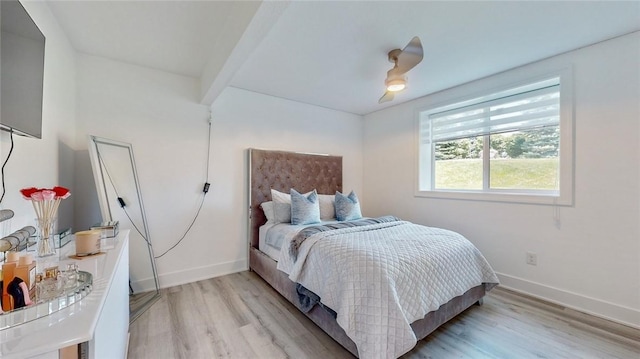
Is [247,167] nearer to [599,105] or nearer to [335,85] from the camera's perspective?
[335,85]

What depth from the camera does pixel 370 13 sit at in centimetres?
178

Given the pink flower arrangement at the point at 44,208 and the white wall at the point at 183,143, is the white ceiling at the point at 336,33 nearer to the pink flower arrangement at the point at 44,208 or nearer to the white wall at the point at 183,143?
the white wall at the point at 183,143

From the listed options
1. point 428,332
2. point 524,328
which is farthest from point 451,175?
point 428,332

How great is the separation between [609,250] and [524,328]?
105cm

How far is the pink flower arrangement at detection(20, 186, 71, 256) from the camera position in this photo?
114cm

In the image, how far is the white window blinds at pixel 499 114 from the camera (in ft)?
8.30

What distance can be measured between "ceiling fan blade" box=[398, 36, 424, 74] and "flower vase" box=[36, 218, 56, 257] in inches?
95.5

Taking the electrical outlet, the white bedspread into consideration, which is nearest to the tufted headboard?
the white bedspread

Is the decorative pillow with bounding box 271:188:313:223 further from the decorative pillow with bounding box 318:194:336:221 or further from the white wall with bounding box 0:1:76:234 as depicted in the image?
the white wall with bounding box 0:1:76:234

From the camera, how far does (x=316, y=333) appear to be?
190 centimetres

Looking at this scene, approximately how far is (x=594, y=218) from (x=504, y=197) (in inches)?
26.7

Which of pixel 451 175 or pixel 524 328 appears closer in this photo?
pixel 524 328

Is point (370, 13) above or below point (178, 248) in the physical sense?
above

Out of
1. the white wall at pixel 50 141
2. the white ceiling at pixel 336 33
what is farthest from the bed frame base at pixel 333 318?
the white ceiling at pixel 336 33
